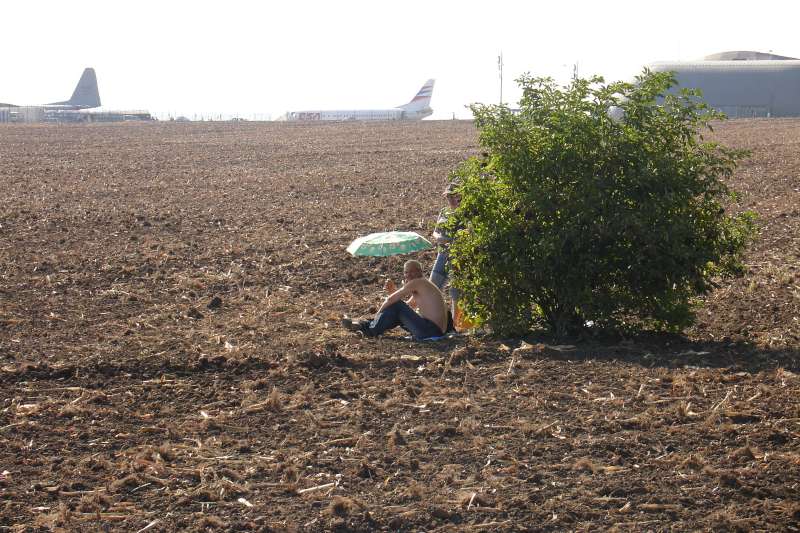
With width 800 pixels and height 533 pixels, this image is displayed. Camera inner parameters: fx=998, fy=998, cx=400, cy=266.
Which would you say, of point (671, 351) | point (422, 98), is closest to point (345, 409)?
point (671, 351)

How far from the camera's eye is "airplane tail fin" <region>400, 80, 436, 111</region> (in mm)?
132000

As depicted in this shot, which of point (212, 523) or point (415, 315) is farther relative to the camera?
point (415, 315)

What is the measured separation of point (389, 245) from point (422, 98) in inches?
4888

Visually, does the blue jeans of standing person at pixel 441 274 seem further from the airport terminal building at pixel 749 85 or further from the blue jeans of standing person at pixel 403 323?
the airport terminal building at pixel 749 85

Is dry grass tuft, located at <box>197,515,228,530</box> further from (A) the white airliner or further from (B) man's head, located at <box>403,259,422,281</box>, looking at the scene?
(A) the white airliner

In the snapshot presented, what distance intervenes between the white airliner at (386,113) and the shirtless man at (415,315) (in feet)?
347

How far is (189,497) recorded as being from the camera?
5.55 m

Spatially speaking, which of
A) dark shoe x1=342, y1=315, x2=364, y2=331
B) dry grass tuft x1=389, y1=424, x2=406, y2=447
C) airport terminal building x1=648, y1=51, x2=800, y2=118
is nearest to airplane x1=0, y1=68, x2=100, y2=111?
airport terminal building x1=648, y1=51, x2=800, y2=118

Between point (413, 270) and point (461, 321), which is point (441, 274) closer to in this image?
point (461, 321)

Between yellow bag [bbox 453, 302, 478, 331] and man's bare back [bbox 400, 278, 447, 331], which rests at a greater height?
man's bare back [bbox 400, 278, 447, 331]

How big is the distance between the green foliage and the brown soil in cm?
49

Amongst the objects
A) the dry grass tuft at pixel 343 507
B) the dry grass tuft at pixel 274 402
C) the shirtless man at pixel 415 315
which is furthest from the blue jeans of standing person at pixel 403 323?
the dry grass tuft at pixel 343 507

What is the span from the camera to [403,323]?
975 centimetres

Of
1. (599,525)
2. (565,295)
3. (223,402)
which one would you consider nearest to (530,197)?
(565,295)
